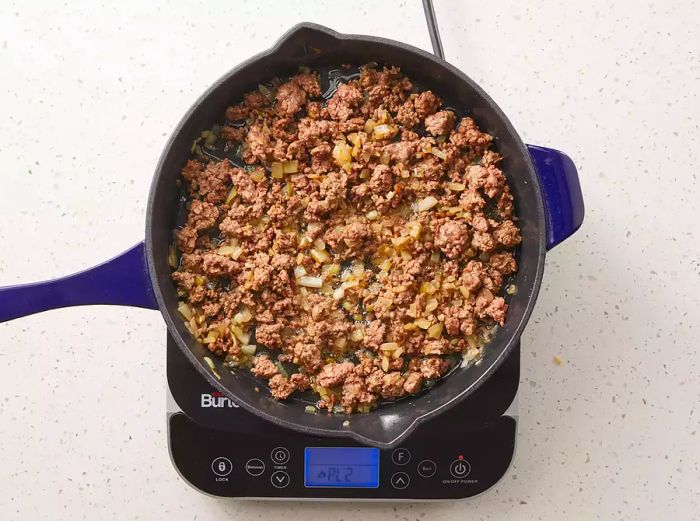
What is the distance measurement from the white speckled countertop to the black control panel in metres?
0.09

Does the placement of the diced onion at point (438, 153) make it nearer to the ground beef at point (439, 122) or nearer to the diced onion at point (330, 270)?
the ground beef at point (439, 122)

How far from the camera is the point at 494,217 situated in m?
1.18

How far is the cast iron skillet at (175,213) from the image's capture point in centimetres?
105

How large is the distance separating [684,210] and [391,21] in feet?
1.88

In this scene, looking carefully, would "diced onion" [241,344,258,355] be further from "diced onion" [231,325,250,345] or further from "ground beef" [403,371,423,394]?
"ground beef" [403,371,423,394]

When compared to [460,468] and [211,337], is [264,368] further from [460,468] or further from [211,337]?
[460,468]

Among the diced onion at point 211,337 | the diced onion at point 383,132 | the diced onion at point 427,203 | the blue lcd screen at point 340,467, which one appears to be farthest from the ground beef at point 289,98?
the blue lcd screen at point 340,467

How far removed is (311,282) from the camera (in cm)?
117

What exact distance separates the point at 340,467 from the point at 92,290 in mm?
476

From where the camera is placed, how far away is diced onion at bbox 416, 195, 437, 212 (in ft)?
3.83

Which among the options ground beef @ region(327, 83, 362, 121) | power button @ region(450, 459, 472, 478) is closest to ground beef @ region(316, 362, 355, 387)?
power button @ region(450, 459, 472, 478)

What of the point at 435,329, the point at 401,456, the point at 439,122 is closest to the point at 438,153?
the point at 439,122

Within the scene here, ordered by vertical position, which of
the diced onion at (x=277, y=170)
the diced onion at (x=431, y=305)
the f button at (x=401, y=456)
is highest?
the diced onion at (x=277, y=170)

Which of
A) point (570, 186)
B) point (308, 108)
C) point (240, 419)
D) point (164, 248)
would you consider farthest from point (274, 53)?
point (240, 419)
